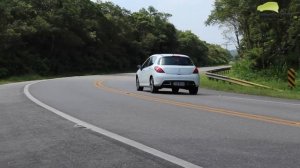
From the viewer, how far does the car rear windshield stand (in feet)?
75.0

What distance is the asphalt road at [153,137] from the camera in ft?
24.5

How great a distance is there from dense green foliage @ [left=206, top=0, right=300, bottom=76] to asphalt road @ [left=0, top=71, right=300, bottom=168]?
104 ft

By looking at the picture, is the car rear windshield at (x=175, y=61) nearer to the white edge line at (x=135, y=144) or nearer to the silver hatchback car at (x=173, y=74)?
the silver hatchback car at (x=173, y=74)

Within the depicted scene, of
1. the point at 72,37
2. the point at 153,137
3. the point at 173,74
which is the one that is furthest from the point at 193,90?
the point at 72,37

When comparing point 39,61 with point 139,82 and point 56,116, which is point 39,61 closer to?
point 139,82

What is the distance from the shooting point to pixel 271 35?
160 feet

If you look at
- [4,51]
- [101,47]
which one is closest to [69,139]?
[4,51]

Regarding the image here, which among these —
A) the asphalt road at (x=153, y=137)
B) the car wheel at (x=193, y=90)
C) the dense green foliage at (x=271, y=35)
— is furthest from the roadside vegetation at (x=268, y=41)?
the asphalt road at (x=153, y=137)

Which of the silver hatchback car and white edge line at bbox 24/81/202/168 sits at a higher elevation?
the silver hatchback car

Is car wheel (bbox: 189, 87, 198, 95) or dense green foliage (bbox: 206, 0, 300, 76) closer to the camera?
car wheel (bbox: 189, 87, 198, 95)

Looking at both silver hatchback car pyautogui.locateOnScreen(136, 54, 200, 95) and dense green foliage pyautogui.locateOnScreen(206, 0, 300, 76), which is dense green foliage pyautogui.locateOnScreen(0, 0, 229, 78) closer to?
dense green foliage pyautogui.locateOnScreen(206, 0, 300, 76)

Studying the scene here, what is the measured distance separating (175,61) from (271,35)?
27682 millimetres

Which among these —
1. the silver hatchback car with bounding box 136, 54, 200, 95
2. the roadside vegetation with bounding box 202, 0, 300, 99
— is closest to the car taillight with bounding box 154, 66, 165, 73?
the silver hatchback car with bounding box 136, 54, 200, 95

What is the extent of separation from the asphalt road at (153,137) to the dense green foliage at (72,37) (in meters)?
42.9
